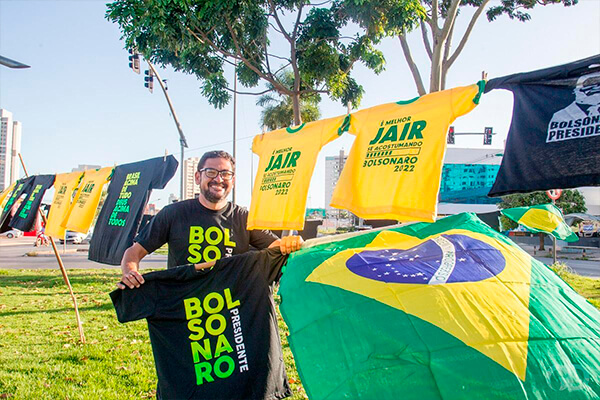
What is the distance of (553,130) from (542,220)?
8.31m

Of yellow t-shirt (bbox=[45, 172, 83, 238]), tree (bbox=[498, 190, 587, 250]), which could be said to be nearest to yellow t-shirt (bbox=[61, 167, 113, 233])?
yellow t-shirt (bbox=[45, 172, 83, 238])

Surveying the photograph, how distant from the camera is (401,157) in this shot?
3.16m

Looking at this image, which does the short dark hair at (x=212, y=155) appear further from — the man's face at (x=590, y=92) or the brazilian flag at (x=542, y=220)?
the brazilian flag at (x=542, y=220)

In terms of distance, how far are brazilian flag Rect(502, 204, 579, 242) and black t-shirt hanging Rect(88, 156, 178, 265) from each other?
8.24 meters

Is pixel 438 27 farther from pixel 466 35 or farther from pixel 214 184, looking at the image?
pixel 214 184

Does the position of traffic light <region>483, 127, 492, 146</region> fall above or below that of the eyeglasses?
above

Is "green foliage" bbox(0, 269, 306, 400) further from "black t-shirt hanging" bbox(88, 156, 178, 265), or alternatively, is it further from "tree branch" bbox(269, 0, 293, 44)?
"tree branch" bbox(269, 0, 293, 44)

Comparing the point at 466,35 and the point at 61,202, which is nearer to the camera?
the point at 61,202

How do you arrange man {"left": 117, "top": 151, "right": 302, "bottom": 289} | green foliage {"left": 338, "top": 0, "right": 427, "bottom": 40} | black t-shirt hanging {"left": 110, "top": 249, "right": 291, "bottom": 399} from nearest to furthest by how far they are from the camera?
black t-shirt hanging {"left": 110, "top": 249, "right": 291, "bottom": 399} → man {"left": 117, "top": 151, "right": 302, "bottom": 289} → green foliage {"left": 338, "top": 0, "right": 427, "bottom": 40}

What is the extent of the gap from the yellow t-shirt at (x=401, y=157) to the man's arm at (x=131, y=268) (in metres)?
1.71

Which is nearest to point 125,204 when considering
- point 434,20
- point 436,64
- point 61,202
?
point 61,202

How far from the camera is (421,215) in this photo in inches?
118

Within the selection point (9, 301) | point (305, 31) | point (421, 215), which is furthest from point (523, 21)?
point (9, 301)

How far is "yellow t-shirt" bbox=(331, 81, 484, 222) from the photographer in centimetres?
299
